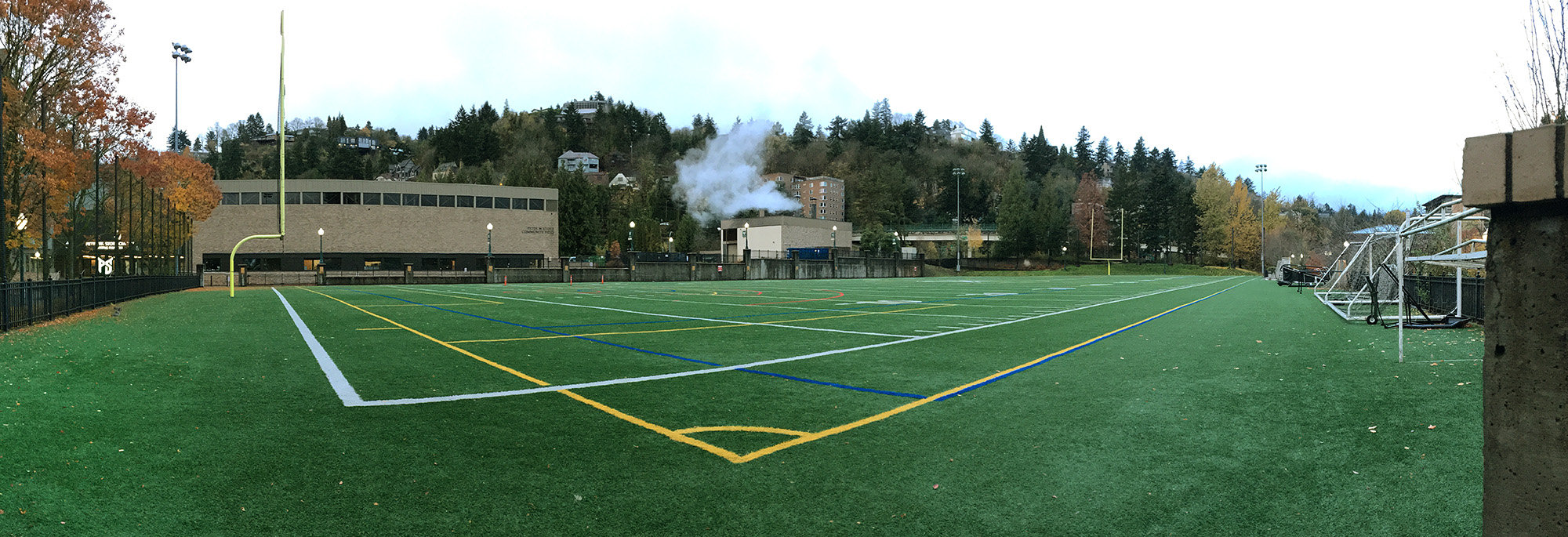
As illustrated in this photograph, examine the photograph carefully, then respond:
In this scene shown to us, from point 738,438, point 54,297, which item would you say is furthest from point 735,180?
point 738,438

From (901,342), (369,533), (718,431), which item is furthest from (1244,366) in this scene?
(369,533)

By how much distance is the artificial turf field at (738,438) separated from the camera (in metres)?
3.68

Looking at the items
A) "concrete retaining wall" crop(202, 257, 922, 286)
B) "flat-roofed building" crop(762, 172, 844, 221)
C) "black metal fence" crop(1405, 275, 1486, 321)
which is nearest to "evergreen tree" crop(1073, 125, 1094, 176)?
"flat-roofed building" crop(762, 172, 844, 221)

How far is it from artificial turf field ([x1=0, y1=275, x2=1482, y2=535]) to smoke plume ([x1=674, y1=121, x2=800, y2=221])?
323 feet

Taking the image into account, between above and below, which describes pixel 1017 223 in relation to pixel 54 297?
above

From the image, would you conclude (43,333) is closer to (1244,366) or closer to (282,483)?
(282,483)

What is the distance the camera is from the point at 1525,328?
2.37 m

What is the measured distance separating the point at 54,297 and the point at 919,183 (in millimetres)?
158372

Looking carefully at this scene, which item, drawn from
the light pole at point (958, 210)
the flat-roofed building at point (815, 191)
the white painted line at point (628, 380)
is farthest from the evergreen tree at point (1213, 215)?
the white painted line at point (628, 380)

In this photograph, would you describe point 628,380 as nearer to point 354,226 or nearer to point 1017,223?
point 354,226

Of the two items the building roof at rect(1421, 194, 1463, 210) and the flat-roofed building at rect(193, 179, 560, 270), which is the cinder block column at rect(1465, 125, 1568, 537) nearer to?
the building roof at rect(1421, 194, 1463, 210)

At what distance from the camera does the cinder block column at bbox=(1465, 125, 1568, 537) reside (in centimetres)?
228

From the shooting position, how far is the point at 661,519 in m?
3.66

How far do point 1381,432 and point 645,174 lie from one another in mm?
138026
